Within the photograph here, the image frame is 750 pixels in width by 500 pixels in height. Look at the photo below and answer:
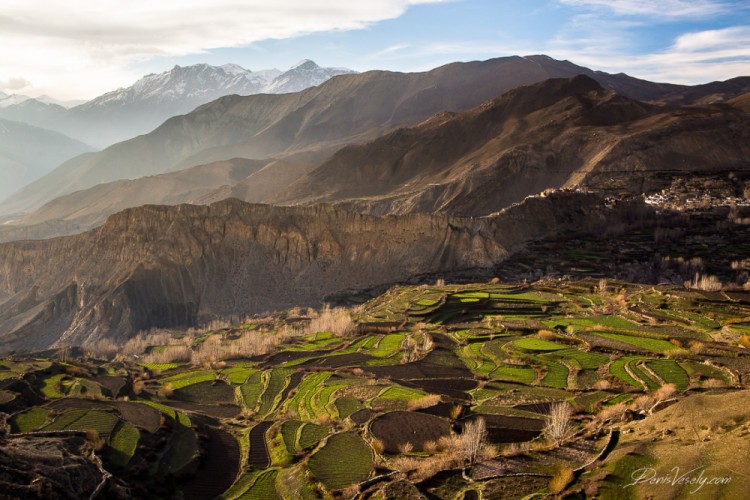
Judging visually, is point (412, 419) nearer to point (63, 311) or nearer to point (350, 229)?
point (350, 229)

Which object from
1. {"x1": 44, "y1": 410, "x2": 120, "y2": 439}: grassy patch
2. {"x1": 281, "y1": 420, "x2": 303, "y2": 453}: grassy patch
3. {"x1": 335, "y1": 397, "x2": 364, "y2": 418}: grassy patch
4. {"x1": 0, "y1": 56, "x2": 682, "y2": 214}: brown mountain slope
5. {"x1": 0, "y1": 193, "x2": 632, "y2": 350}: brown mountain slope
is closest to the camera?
{"x1": 44, "y1": 410, "x2": 120, "y2": 439}: grassy patch

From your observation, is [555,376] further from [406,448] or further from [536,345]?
[406,448]

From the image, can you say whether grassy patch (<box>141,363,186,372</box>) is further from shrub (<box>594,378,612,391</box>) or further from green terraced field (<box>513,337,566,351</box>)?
shrub (<box>594,378,612,391</box>)

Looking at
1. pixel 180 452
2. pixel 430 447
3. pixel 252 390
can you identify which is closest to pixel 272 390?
pixel 252 390

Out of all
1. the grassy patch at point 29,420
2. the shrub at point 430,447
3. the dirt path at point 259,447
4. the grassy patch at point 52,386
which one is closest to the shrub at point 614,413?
the shrub at point 430,447

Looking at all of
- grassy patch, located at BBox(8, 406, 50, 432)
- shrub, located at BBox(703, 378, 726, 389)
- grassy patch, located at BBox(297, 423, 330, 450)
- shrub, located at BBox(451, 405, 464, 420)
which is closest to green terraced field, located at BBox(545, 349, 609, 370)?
shrub, located at BBox(703, 378, 726, 389)
